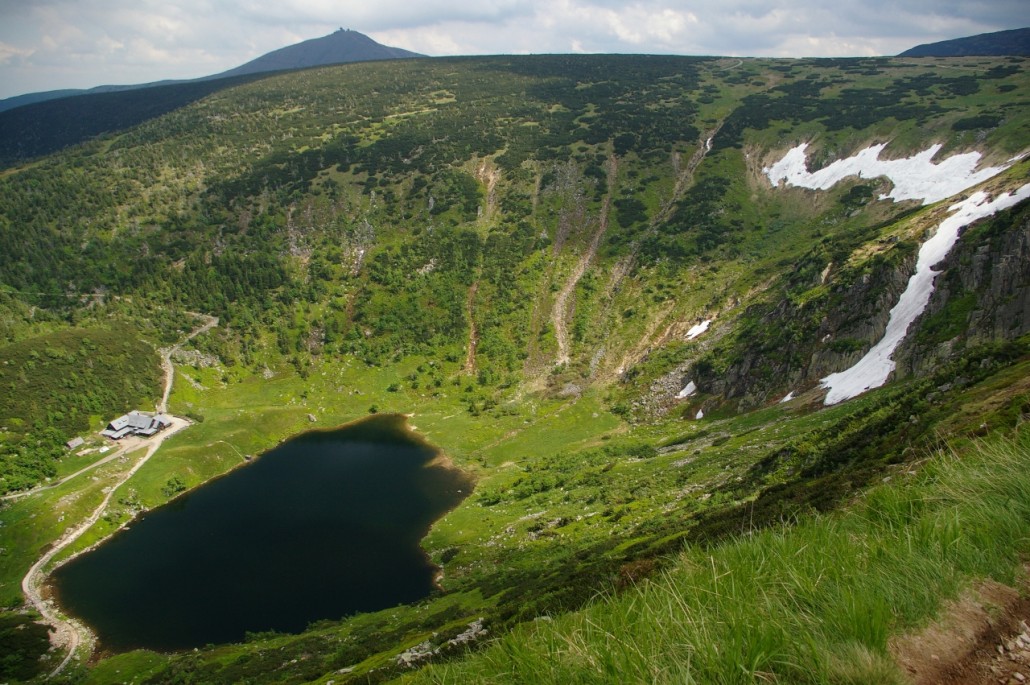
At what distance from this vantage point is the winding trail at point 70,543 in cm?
4884

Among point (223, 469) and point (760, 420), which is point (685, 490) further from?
point (223, 469)

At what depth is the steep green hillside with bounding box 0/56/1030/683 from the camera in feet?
133

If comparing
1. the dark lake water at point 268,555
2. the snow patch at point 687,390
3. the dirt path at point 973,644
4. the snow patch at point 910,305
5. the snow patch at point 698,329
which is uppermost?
the dirt path at point 973,644

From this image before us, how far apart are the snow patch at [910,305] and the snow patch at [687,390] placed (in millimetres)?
20520

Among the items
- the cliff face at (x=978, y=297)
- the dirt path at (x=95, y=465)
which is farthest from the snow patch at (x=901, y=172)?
the dirt path at (x=95, y=465)

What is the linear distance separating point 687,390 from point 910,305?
30.0m

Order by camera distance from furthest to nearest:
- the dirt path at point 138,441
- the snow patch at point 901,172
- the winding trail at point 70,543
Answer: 1. the snow patch at point 901,172
2. the dirt path at point 138,441
3. the winding trail at point 70,543

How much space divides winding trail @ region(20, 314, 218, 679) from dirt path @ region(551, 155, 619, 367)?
63.7 m

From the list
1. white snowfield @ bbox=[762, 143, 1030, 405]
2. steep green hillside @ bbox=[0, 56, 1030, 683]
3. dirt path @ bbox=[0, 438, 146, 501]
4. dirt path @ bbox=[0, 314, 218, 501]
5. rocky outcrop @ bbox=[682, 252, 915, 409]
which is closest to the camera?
steep green hillside @ bbox=[0, 56, 1030, 683]

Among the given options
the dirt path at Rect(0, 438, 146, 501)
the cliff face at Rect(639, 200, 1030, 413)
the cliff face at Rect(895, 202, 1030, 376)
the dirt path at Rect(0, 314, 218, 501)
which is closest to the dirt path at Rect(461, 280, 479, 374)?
the cliff face at Rect(639, 200, 1030, 413)

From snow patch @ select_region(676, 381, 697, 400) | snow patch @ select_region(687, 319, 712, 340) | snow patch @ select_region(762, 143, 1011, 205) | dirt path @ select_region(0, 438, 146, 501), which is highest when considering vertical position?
snow patch @ select_region(762, 143, 1011, 205)

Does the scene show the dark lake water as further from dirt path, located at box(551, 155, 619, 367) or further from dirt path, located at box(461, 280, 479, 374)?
dirt path, located at box(551, 155, 619, 367)

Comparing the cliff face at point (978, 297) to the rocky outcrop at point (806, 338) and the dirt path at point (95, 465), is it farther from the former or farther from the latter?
the dirt path at point (95, 465)

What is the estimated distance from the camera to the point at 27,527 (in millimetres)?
64375
